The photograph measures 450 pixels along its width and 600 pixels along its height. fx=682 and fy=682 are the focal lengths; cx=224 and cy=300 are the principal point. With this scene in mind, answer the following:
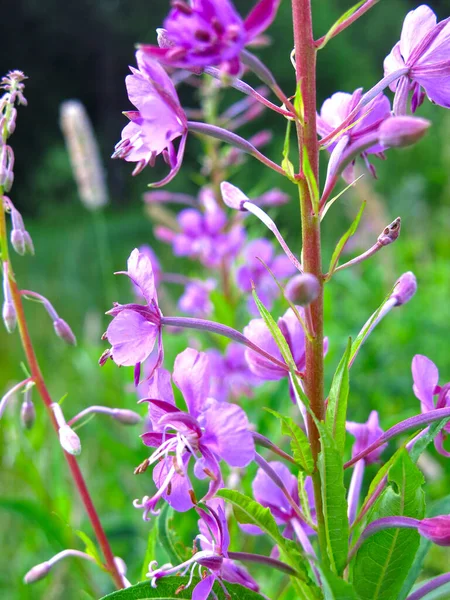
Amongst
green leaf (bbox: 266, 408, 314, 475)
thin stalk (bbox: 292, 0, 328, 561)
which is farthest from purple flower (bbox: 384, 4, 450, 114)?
green leaf (bbox: 266, 408, 314, 475)

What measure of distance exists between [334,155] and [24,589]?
1.83 m

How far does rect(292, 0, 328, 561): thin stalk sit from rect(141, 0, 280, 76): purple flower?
0.18 m

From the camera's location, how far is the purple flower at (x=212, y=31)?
0.68 meters

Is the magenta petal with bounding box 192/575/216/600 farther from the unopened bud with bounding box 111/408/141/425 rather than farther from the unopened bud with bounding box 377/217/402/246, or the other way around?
the unopened bud with bounding box 377/217/402/246

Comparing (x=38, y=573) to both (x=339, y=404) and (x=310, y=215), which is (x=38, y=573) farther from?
(x=310, y=215)

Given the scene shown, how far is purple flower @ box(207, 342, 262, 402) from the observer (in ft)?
8.01

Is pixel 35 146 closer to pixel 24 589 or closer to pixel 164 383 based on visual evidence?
pixel 24 589

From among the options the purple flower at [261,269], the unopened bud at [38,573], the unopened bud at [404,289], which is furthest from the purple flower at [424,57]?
the purple flower at [261,269]

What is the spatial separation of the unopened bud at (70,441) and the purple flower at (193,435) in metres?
0.12

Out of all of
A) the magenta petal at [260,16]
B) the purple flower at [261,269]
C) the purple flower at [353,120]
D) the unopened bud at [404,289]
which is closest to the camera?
the magenta petal at [260,16]

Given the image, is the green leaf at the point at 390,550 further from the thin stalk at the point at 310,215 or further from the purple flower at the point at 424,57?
the purple flower at the point at 424,57

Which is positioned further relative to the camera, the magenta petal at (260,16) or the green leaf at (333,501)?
the green leaf at (333,501)

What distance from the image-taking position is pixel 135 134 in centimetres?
90

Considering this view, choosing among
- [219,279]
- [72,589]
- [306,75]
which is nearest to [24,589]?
[72,589]
